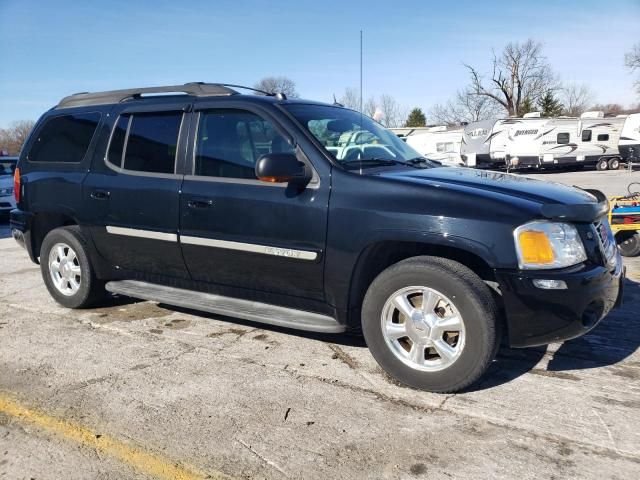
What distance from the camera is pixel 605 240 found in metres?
3.54

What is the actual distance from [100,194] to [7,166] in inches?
431

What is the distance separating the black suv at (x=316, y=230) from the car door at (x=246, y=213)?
0.01 meters

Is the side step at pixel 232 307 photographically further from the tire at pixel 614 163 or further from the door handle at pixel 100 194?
the tire at pixel 614 163

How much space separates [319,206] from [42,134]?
327cm

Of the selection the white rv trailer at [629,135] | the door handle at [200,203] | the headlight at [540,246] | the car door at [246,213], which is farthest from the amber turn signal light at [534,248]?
the white rv trailer at [629,135]

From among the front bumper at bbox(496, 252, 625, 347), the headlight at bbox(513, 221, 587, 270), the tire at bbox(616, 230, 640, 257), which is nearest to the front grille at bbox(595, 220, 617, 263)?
the front bumper at bbox(496, 252, 625, 347)

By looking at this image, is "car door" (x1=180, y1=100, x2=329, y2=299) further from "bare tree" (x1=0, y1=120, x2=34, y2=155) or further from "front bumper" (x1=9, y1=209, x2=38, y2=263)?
A: "bare tree" (x1=0, y1=120, x2=34, y2=155)

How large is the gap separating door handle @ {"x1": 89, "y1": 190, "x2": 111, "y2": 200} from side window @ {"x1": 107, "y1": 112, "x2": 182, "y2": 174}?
253mm

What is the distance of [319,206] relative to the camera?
362 cm

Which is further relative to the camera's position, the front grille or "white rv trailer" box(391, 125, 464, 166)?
"white rv trailer" box(391, 125, 464, 166)

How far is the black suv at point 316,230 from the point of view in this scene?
3.13 meters

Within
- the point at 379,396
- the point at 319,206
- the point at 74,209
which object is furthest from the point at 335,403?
the point at 74,209

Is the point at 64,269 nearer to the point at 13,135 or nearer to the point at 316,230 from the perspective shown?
the point at 316,230

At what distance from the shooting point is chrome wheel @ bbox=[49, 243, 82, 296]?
5.17 meters
